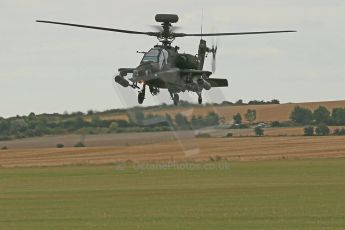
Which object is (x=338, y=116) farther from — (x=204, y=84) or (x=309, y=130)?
(x=204, y=84)

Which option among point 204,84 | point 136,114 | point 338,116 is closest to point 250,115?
point 338,116

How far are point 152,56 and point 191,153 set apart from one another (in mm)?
77740

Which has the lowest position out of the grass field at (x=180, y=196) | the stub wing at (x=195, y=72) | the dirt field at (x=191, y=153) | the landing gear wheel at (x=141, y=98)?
the grass field at (x=180, y=196)

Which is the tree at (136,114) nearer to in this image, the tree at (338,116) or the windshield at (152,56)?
the windshield at (152,56)

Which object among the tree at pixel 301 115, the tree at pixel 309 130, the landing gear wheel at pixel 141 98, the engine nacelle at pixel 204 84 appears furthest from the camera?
the tree at pixel 309 130

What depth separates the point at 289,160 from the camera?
119438mm

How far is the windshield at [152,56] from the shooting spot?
4814cm

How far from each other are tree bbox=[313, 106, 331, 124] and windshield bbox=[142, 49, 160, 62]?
8202 centimetres

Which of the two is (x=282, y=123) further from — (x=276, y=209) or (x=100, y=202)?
(x=276, y=209)

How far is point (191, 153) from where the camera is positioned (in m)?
126

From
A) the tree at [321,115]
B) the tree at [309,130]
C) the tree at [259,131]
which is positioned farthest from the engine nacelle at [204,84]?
the tree at [309,130]

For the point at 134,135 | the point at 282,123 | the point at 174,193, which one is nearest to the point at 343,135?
the point at 282,123

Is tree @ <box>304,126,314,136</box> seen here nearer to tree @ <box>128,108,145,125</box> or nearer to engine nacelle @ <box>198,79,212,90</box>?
tree @ <box>128,108,145,125</box>

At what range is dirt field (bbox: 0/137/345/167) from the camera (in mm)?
120625
